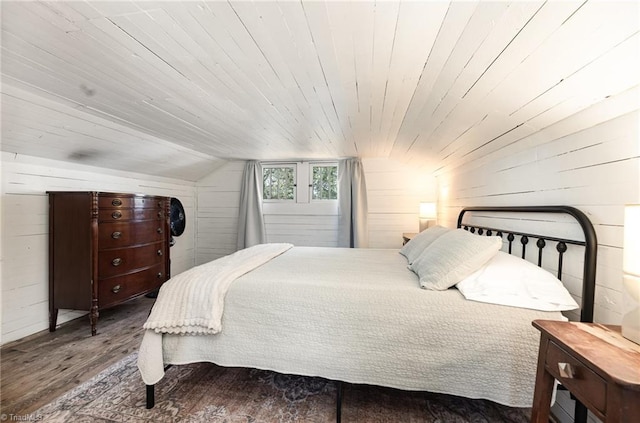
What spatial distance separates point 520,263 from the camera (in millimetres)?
1388

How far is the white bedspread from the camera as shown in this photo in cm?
120

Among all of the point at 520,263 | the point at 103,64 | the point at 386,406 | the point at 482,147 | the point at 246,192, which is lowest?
the point at 386,406

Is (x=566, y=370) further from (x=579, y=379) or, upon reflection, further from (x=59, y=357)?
(x=59, y=357)

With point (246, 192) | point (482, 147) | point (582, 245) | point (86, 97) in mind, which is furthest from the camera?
point (246, 192)

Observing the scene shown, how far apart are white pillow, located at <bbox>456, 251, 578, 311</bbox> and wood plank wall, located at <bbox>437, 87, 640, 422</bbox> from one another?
16 cm

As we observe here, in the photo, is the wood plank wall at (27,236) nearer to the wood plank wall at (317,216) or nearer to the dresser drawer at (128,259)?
the dresser drawer at (128,259)

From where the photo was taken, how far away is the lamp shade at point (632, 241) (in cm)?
78

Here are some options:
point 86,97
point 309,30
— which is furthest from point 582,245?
point 86,97

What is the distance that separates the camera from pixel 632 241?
0.79 meters

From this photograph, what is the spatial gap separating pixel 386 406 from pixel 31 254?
3086 millimetres

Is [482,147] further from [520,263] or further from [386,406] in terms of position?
[386,406]

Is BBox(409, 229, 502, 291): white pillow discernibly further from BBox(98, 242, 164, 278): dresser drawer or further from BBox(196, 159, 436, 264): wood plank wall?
BBox(98, 242, 164, 278): dresser drawer

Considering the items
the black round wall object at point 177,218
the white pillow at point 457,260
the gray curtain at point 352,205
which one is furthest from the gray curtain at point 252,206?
the white pillow at point 457,260

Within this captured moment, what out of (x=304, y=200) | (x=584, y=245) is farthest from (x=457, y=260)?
(x=304, y=200)
